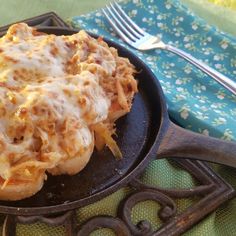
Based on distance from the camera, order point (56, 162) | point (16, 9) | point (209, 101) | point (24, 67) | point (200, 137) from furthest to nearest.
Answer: point (16, 9)
point (209, 101)
point (200, 137)
point (24, 67)
point (56, 162)

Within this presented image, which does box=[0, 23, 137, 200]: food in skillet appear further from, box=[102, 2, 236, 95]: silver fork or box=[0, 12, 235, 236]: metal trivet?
box=[102, 2, 236, 95]: silver fork

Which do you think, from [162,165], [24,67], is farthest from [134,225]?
[24,67]

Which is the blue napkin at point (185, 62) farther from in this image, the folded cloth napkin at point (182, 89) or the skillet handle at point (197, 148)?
the skillet handle at point (197, 148)

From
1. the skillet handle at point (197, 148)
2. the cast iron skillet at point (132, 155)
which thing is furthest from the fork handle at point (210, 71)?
the skillet handle at point (197, 148)

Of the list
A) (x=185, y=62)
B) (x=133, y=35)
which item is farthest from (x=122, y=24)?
(x=185, y=62)

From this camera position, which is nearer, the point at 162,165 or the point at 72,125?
the point at 72,125

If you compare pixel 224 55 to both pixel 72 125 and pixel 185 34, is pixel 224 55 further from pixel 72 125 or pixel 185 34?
pixel 72 125
